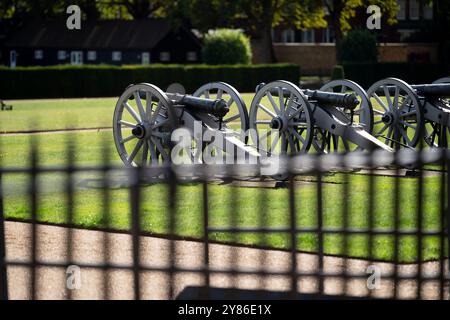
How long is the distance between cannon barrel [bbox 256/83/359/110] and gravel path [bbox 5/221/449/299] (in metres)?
5.44

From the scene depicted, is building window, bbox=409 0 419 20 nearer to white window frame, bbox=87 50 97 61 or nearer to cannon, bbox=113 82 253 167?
white window frame, bbox=87 50 97 61

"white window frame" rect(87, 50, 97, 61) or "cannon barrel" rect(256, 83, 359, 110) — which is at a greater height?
"cannon barrel" rect(256, 83, 359, 110)

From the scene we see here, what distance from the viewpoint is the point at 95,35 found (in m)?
63.2

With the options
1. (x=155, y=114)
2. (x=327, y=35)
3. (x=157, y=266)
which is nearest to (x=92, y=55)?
(x=327, y=35)

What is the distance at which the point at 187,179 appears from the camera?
518 centimetres

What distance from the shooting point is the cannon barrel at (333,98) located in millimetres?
13820

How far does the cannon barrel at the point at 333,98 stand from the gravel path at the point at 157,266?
544 centimetres

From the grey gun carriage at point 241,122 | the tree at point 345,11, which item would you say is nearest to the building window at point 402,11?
the tree at point 345,11

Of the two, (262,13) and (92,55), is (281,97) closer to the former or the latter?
(262,13)

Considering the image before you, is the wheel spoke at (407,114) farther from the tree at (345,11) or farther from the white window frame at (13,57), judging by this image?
the white window frame at (13,57)

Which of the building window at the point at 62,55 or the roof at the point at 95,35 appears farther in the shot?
the building window at the point at 62,55

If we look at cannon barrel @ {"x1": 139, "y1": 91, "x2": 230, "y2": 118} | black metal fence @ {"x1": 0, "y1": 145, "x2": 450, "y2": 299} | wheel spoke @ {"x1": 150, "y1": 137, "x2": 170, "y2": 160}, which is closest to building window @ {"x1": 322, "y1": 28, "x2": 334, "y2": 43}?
cannon barrel @ {"x1": 139, "y1": 91, "x2": 230, "y2": 118}

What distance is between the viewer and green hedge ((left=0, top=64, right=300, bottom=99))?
38.8 metres

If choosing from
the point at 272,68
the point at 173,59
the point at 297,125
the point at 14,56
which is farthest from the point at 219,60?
the point at 297,125
